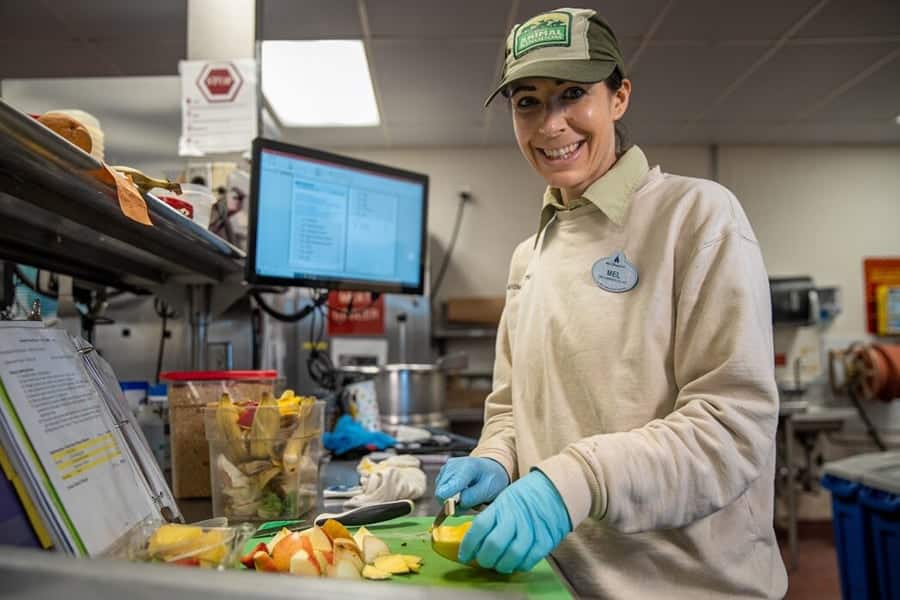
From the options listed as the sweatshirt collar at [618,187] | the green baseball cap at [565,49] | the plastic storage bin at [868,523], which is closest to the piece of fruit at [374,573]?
the sweatshirt collar at [618,187]

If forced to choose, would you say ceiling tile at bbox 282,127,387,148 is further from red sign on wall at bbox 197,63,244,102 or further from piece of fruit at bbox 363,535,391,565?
piece of fruit at bbox 363,535,391,565

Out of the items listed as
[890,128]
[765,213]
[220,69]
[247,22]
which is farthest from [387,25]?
[890,128]

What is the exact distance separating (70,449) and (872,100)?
463 cm

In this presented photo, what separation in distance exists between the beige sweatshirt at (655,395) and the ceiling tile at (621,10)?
1.98 metres

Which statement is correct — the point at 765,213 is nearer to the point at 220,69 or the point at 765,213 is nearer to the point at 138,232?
the point at 220,69

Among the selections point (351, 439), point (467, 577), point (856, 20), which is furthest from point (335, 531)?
point (856, 20)

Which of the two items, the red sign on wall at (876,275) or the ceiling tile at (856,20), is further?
the red sign on wall at (876,275)

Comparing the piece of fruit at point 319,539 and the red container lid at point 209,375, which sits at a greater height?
the red container lid at point 209,375

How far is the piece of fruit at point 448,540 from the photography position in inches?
27.1

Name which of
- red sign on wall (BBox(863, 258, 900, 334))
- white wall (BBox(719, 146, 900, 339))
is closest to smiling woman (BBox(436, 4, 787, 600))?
white wall (BBox(719, 146, 900, 339))

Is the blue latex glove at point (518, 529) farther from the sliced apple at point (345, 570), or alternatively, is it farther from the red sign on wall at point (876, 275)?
the red sign on wall at point (876, 275)

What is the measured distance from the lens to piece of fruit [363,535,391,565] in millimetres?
673

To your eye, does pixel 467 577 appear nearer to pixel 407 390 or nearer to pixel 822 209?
pixel 407 390

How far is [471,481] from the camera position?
96cm
